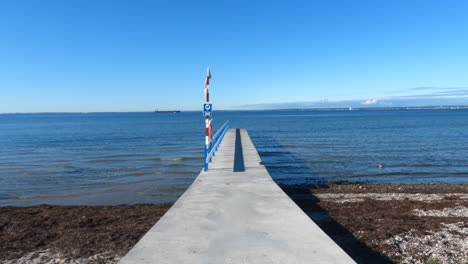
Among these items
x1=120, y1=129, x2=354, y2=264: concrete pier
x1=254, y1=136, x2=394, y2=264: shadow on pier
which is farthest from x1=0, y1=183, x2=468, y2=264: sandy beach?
x1=120, y1=129, x2=354, y2=264: concrete pier

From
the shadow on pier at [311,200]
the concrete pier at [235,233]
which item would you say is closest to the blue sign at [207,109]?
the concrete pier at [235,233]

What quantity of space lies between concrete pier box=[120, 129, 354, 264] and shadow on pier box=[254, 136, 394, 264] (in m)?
0.82

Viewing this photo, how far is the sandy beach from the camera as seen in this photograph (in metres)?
5.95

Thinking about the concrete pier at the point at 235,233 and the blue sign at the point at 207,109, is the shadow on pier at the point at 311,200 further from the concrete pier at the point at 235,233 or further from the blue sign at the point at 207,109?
the blue sign at the point at 207,109

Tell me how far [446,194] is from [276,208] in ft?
22.2

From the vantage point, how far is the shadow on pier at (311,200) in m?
5.97

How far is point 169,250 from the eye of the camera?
4965 millimetres

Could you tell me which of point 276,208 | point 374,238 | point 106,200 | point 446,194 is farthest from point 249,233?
point 446,194

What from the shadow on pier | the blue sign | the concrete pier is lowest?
the shadow on pier

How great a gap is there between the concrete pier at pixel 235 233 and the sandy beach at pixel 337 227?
894 millimetres

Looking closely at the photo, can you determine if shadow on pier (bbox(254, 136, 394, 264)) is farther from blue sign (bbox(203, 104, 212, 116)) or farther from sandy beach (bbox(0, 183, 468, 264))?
blue sign (bbox(203, 104, 212, 116))

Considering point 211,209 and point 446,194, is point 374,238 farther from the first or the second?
point 446,194

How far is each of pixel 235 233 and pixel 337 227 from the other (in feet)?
8.90

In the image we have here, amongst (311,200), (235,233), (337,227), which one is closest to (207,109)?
(311,200)
